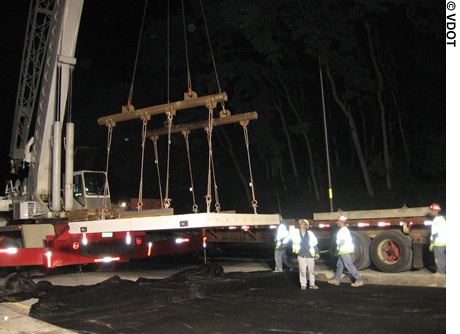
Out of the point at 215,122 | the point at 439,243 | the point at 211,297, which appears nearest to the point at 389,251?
the point at 439,243

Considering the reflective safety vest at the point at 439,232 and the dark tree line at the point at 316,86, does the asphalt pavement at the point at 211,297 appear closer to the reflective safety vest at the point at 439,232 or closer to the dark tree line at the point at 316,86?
the reflective safety vest at the point at 439,232

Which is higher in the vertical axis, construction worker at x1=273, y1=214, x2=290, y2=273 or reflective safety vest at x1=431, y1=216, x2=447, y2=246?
reflective safety vest at x1=431, y1=216, x2=447, y2=246

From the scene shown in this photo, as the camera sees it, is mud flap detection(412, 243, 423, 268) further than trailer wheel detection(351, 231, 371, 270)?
No

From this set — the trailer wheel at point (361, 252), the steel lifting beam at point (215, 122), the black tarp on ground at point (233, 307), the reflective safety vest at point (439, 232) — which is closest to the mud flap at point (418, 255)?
the reflective safety vest at point (439, 232)

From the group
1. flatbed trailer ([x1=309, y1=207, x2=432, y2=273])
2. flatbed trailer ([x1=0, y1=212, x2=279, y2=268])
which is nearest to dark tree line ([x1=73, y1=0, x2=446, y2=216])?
flatbed trailer ([x1=309, y1=207, x2=432, y2=273])

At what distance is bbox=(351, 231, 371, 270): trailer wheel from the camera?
1097 cm

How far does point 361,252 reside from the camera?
11.0 meters

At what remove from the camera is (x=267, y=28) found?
1908 centimetres

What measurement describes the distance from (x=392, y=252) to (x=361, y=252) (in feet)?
2.39

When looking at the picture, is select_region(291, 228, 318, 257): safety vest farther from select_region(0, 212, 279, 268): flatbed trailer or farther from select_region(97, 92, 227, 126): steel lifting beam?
select_region(97, 92, 227, 126): steel lifting beam

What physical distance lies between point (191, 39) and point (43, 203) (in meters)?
14.8

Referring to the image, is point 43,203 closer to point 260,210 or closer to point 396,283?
point 396,283

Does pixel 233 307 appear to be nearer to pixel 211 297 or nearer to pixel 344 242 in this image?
pixel 211 297

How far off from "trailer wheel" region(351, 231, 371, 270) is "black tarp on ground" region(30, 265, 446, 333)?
1.59 meters
